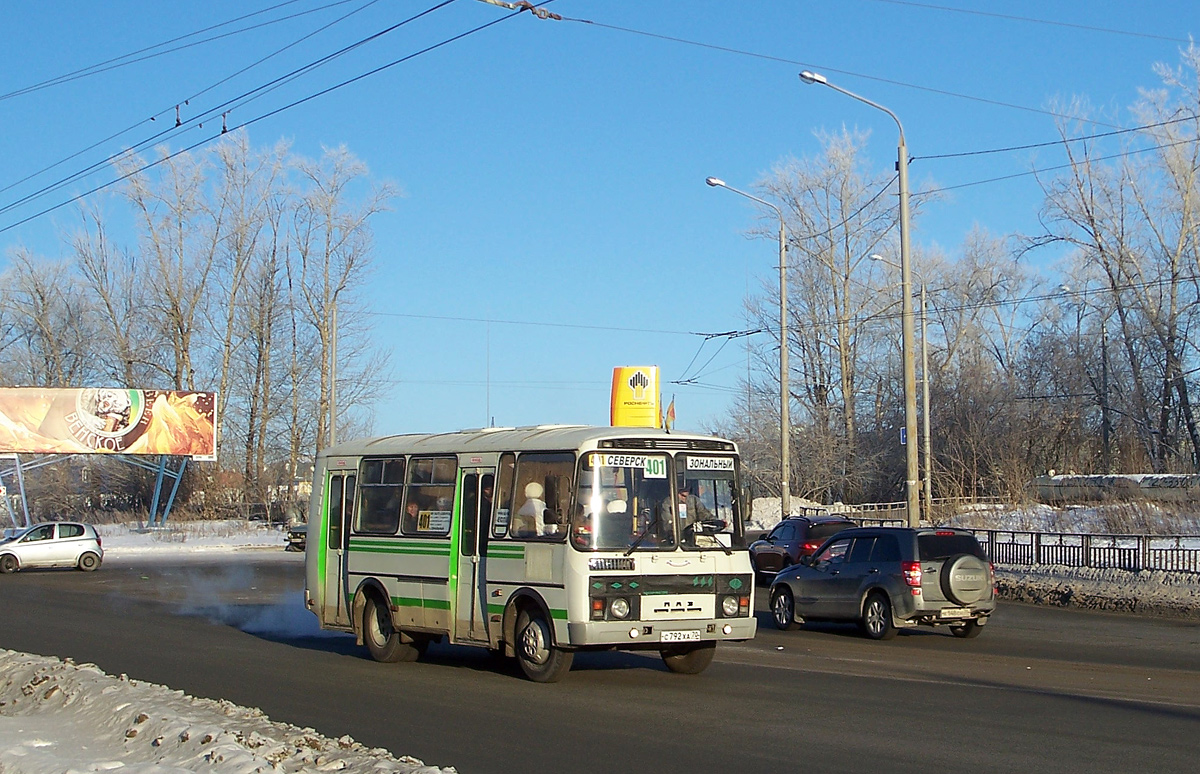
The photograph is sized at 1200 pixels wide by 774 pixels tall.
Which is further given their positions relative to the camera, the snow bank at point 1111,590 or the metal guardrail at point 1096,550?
the metal guardrail at point 1096,550

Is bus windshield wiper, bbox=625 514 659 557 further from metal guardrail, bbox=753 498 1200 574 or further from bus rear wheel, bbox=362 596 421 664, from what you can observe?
metal guardrail, bbox=753 498 1200 574

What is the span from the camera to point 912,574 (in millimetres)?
17500

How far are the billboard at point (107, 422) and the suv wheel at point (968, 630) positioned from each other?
152 feet

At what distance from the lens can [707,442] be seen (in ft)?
44.3

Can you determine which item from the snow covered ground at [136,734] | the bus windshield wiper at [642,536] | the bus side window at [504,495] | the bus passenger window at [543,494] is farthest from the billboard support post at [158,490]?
the bus windshield wiper at [642,536]

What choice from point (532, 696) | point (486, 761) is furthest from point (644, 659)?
point (486, 761)

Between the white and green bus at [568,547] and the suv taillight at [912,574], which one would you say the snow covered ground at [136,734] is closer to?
the white and green bus at [568,547]

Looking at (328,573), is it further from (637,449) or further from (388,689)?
(637,449)

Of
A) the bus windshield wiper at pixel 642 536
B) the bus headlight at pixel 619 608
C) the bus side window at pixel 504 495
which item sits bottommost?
the bus headlight at pixel 619 608

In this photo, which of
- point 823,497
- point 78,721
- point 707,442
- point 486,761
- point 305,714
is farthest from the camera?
point 823,497

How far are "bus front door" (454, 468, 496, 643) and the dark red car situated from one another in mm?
14685

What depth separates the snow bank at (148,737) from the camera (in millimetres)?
7895

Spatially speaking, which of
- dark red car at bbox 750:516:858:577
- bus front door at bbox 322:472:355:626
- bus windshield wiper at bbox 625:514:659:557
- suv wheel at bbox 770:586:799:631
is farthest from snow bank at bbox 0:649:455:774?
dark red car at bbox 750:516:858:577

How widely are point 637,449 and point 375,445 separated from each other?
4.77 meters
